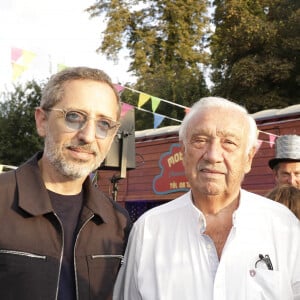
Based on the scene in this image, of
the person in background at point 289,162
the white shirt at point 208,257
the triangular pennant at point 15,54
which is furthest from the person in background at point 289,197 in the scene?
the triangular pennant at point 15,54

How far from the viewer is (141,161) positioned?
10.2 m

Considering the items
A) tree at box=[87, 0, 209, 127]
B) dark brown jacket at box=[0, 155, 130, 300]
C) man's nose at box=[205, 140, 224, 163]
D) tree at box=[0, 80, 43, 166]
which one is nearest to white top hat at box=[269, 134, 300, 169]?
man's nose at box=[205, 140, 224, 163]

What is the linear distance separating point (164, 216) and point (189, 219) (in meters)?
0.12

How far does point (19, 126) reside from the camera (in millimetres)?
24859

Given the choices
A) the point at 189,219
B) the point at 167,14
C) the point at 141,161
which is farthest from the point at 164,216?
the point at 167,14

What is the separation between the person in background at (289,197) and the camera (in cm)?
257

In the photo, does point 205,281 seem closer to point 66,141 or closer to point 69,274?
point 69,274

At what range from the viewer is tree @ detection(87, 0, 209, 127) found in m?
21.0

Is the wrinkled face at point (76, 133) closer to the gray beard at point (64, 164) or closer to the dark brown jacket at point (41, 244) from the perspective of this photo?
the gray beard at point (64, 164)

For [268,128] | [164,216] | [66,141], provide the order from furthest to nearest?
[268,128] → [164,216] → [66,141]

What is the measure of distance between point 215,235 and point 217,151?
13.4 inches

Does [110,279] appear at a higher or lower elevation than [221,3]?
lower

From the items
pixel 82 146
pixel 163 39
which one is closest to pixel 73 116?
pixel 82 146

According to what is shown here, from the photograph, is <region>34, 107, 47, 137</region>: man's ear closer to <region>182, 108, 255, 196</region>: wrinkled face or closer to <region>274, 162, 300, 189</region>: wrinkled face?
<region>182, 108, 255, 196</region>: wrinkled face
